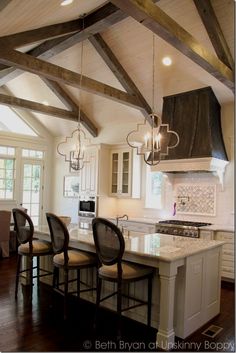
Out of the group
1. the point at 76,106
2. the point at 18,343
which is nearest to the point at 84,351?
the point at 18,343

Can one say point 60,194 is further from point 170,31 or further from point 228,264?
point 170,31

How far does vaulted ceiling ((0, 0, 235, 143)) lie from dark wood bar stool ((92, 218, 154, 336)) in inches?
79.2

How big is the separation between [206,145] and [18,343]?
385 centimetres

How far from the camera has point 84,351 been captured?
2557mm

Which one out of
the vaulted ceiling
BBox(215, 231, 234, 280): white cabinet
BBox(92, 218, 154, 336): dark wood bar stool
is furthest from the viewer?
BBox(215, 231, 234, 280): white cabinet

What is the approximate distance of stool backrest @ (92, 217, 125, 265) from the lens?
2709mm

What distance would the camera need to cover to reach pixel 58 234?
3.36 meters

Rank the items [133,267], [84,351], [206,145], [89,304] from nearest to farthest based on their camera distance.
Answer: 1. [84,351]
2. [133,267]
3. [89,304]
4. [206,145]

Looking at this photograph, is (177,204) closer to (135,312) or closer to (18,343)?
(135,312)

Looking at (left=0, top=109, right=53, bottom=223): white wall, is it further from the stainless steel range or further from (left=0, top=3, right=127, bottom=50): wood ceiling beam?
the stainless steel range

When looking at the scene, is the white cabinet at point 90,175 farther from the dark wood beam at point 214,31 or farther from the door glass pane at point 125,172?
the dark wood beam at point 214,31

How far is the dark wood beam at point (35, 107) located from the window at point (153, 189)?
7.65 ft

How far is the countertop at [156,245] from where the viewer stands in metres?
2.77

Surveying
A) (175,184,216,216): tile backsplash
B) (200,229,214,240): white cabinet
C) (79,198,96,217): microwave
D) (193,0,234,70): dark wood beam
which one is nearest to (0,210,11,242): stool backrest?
(79,198,96,217): microwave
